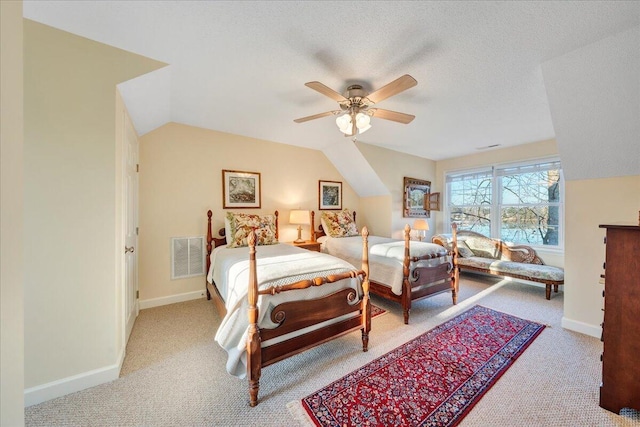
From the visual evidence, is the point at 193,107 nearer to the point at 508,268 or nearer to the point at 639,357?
the point at 639,357

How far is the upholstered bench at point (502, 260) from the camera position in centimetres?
349

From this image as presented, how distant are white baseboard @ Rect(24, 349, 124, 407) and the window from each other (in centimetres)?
586

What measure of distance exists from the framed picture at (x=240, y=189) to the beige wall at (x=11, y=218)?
3056 mm

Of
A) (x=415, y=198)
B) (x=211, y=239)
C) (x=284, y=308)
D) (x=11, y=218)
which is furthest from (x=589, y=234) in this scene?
(x=211, y=239)

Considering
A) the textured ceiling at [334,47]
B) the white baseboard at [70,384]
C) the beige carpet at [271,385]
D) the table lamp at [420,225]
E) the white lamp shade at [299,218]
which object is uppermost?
the textured ceiling at [334,47]

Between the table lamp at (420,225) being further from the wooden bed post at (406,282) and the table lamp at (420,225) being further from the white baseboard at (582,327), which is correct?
the white baseboard at (582,327)

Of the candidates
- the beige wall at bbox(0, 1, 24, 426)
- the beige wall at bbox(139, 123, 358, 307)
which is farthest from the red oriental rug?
the beige wall at bbox(139, 123, 358, 307)

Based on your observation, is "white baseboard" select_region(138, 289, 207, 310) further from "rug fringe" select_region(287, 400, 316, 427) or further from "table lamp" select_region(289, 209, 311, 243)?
"rug fringe" select_region(287, 400, 316, 427)

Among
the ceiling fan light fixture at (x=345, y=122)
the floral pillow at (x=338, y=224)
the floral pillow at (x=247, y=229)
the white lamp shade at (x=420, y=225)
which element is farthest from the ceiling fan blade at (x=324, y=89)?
the white lamp shade at (x=420, y=225)

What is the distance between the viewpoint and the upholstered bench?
138 inches

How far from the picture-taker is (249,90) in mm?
2498

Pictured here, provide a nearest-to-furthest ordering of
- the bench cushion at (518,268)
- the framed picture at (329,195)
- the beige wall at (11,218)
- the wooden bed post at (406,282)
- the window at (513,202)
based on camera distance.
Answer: the beige wall at (11,218) → the wooden bed post at (406,282) → the bench cushion at (518,268) → the window at (513,202) → the framed picture at (329,195)

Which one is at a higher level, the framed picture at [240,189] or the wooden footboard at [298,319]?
the framed picture at [240,189]

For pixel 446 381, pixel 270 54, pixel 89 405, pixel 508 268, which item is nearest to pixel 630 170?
pixel 508 268
